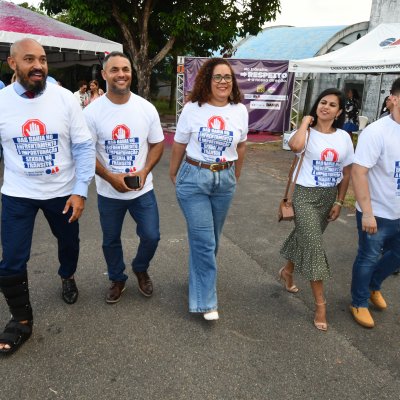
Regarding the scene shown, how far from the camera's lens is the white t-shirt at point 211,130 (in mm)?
2905

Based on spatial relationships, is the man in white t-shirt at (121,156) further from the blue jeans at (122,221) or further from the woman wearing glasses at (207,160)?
the woman wearing glasses at (207,160)

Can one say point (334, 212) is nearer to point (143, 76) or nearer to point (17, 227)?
point (17, 227)

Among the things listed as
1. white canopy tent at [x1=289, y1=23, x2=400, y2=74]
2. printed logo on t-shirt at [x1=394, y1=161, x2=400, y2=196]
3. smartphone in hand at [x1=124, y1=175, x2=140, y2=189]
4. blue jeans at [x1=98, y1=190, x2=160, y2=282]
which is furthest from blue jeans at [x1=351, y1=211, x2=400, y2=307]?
white canopy tent at [x1=289, y1=23, x2=400, y2=74]

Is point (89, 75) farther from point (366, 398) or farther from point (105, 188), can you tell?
point (366, 398)

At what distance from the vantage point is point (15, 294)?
8.76 feet

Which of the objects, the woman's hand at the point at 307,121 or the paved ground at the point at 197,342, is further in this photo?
the woman's hand at the point at 307,121

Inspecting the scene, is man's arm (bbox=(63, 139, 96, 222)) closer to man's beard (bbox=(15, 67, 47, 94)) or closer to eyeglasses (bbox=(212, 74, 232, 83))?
man's beard (bbox=(15, 67, 47, 94))

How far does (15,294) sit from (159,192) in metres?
4.20

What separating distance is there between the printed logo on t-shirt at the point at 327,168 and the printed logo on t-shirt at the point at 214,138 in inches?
27.2

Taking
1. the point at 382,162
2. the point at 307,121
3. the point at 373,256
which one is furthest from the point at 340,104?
the point at 373,256

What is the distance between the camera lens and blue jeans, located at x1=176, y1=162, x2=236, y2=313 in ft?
9.57

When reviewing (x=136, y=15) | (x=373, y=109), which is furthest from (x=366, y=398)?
(x=373, y=109)

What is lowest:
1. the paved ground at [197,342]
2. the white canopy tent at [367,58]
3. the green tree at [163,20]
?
the paved ground at [197,342]

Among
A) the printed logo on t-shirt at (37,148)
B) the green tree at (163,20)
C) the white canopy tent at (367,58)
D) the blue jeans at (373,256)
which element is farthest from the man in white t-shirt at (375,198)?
the green tree at (163,20)
